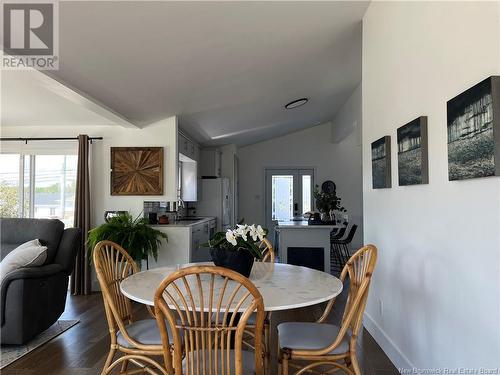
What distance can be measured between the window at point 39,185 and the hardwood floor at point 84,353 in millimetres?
1853

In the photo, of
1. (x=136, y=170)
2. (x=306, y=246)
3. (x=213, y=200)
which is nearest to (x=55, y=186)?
(x=136, y=170)

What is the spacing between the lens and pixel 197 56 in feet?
10.7

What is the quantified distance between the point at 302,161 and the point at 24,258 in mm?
6997

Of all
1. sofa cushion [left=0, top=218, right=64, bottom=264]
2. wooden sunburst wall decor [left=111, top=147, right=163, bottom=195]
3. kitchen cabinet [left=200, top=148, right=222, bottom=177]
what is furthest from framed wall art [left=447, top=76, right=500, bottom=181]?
kitchen cabinet [left=200, top=148, right=222, bottom=177]

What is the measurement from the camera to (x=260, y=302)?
1.37m

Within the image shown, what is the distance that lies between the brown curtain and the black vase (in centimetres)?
331

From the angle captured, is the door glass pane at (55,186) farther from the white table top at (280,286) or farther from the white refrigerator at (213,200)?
the white table top at (280,286)

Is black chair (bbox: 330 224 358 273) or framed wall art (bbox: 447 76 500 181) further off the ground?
framed wall art (bbox: 447 76 500 181)

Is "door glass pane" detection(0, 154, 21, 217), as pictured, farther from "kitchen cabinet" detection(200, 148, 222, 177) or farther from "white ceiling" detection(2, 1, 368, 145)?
"kitchen cabinet" detection(200, 148, 222, 177)

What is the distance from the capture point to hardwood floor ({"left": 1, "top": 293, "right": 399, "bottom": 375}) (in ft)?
8.35

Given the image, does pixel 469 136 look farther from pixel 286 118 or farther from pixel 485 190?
pixel 286 118

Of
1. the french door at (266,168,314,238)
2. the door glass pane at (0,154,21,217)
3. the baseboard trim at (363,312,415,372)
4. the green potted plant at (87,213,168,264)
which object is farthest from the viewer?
the french door at (266,168,314,238)

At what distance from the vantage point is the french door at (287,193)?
9.05 meters

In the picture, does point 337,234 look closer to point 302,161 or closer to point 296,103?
point 302,161
